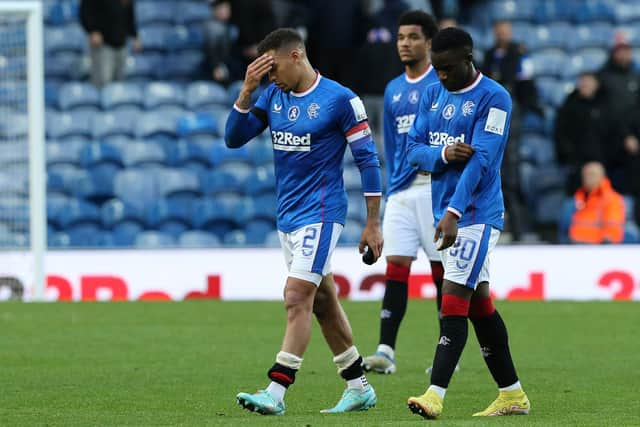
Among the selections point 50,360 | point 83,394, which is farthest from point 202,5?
point 83,394

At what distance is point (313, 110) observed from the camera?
802 cm

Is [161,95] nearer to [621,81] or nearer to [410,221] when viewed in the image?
[621,81]

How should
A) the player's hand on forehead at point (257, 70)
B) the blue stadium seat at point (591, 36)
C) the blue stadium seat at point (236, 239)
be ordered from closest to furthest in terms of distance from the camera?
the player's hand on forehead at point (257, 70), the blue stadium seat at point (236, 239), the blue stadium seat at point (591, 36)

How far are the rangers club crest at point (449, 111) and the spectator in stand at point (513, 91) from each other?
11.1 m

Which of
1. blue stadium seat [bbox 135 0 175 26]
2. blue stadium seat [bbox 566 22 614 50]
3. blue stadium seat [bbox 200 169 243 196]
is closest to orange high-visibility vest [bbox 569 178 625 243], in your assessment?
blue stadium seat [bbox 200 169 243 196]

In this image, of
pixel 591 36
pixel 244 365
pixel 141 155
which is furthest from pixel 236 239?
pixel 244 365

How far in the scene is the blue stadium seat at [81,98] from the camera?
67.8 ft

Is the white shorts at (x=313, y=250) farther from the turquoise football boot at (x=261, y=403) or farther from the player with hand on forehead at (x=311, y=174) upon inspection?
the turquoise football boot at (x=261, y=403)

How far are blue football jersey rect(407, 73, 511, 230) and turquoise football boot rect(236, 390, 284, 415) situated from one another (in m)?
1.36

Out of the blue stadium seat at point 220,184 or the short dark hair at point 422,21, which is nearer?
the short dark hair at point 422,21

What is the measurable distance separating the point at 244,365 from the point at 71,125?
1060cm

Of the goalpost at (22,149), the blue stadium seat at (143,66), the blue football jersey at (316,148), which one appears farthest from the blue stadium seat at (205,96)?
the blue football jersey at (316,148)

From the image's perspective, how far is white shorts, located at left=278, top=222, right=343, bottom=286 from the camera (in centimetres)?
790

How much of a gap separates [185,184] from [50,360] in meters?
8.94
